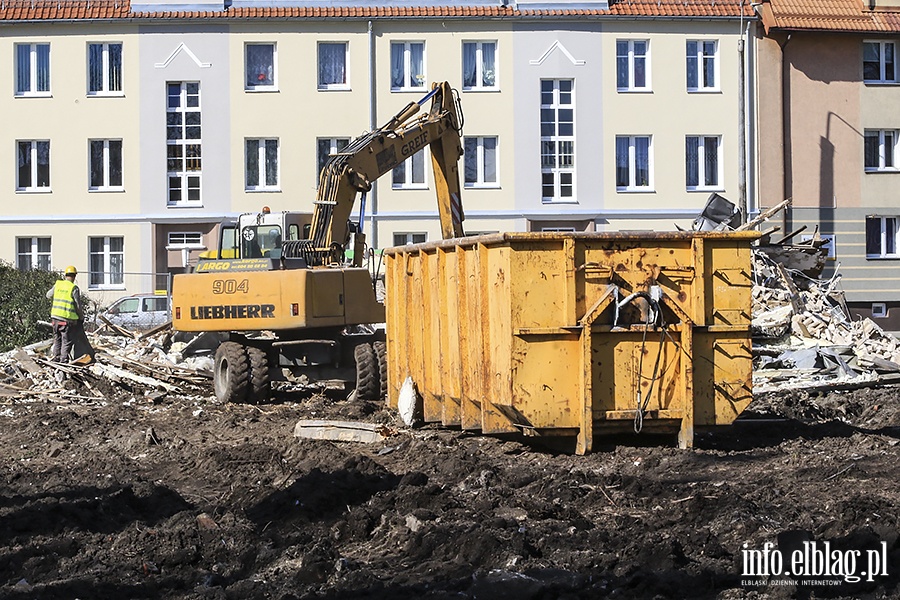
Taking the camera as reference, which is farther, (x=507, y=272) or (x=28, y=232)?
(x=28, y=232)

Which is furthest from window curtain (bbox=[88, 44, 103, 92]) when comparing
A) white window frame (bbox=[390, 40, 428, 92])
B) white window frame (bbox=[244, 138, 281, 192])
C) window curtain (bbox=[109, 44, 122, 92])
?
white window frame (bbox=[390, 40, 428, 92])

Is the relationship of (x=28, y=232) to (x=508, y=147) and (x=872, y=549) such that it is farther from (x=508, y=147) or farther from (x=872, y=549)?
(x=872, y=549)

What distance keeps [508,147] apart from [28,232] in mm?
13892

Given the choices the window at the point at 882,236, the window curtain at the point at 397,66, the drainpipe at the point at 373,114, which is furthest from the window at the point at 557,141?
the window at the point at 882,236

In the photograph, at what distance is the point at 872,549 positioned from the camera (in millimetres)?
6648

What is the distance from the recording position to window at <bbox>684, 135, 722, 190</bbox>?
3616 cm

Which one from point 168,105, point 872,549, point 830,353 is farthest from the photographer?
point 168,105

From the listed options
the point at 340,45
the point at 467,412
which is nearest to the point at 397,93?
the point at 340,45

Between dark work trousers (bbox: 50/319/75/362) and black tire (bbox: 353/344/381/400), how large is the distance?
6306 mm

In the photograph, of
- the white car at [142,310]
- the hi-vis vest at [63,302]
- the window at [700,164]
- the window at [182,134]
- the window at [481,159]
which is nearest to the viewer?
the hi-vis vest at [63,302]

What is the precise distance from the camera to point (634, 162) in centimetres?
3603

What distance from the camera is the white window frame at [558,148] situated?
35.6m

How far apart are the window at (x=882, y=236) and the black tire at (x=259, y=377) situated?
25377 millimetres

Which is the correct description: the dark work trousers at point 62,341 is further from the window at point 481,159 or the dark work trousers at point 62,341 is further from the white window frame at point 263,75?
the window at point 481,159
